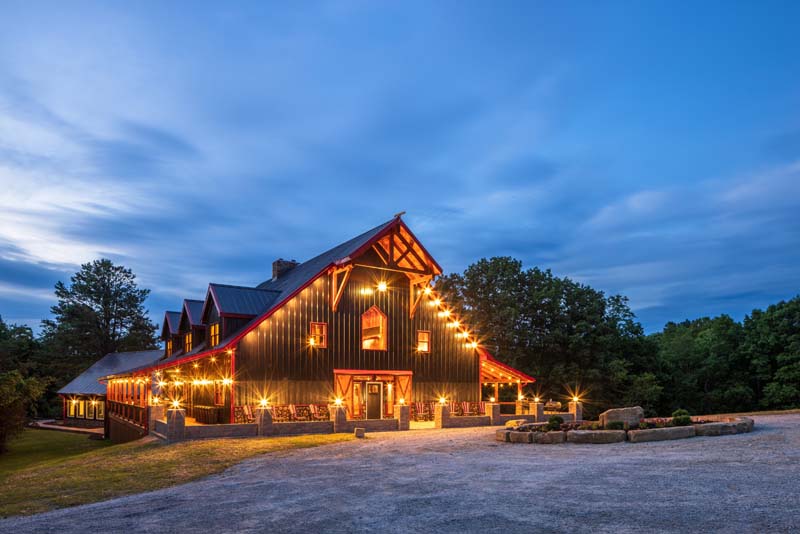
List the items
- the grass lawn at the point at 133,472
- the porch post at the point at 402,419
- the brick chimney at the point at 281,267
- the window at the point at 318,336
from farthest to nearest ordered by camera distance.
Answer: the brick chimney at the point at 281,267
the window at the point at 318,336
the porch post at the point at 402,419
the grass lawn at the point at 133,472

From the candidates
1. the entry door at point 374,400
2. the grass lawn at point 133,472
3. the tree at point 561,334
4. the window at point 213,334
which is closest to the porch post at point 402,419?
the grass lawn at point 133,472

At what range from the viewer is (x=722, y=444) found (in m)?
15.6

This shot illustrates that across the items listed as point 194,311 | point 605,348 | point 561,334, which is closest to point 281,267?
point 194,311

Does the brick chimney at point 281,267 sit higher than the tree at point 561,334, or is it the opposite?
the brick chimney at point 281,267

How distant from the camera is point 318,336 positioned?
25.5m

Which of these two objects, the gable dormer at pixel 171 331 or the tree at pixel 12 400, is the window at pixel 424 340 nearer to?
the gable dormer at pixel 171 331

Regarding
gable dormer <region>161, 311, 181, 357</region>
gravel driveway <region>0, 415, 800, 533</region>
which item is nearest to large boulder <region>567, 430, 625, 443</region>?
gravel driveway <region>0, 415, 800, 533</region>

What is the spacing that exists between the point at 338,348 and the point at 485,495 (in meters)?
16.8

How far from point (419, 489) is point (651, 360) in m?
41.9

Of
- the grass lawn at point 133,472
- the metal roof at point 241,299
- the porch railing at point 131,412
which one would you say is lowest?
the porch railing at point 131,412

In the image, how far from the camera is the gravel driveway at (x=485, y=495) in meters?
7.88

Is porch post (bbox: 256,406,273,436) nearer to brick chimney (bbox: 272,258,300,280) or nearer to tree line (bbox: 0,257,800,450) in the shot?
brick chimney (bbox: 272,258,300,280)

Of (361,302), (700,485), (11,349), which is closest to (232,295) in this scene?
(361,302)

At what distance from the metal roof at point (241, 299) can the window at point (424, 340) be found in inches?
281
